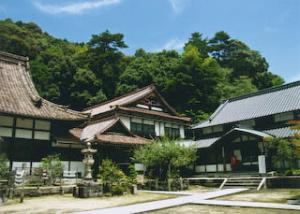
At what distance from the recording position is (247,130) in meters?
28.2

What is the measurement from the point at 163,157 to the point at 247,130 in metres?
9.76

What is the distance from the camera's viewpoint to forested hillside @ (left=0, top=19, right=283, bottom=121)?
4878cm

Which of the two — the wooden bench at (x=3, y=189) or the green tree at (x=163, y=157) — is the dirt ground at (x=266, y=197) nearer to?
the green tree at (x=163, y=157)

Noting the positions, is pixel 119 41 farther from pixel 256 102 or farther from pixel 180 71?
pixel 256 102

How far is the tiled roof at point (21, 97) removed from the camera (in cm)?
2075

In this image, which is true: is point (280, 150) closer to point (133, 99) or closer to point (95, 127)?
point (133, 99)

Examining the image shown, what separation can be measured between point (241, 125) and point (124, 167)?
13737 mm

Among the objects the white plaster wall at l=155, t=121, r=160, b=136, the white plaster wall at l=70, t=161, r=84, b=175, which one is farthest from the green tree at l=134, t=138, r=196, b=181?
the white plaster wall at l=155, t=121, r=160, b=136

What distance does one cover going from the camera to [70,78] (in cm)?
5091

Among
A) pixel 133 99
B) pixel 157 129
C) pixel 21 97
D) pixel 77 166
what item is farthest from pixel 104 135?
pixel 157 129

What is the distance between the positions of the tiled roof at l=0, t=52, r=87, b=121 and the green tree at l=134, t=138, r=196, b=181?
578 centimetres

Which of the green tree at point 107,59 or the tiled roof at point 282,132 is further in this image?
the green tree at point 107,59

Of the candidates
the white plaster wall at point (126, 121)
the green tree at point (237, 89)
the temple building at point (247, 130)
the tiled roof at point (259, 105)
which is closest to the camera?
the temple building at point (247, 130)

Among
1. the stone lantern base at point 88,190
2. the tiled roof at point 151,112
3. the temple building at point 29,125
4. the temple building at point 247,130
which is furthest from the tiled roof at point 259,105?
the stone lantern base at point 88,190
